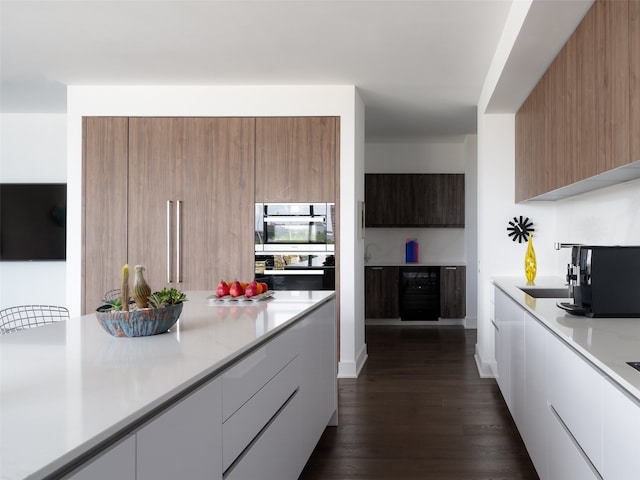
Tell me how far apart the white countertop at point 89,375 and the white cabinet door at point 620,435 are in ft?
3.45

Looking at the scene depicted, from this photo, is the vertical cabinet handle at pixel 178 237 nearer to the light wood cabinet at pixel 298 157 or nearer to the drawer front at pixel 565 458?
the light wood cabinet at pixel 298 157

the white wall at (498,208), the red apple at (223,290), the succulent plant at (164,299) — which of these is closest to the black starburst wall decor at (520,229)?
the white wall at (498,208)

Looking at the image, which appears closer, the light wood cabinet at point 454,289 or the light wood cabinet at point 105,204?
the light wood cabinet at point 105,204

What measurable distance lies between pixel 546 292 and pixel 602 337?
6.40ft

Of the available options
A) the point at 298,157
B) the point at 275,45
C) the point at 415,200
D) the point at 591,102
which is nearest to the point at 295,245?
the point at 298,157

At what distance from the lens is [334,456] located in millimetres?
2945

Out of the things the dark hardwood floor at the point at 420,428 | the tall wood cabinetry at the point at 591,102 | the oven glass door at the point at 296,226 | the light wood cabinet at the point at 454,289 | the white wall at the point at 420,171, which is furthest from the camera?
the white wall at the point at 420,171

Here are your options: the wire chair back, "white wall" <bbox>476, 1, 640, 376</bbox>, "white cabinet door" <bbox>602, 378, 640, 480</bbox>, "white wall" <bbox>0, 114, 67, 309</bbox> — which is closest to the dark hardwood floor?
"white wall" <bbox>476, 1, 640, 376</bbox>

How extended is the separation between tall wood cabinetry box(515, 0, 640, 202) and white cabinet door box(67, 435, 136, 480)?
193 cm

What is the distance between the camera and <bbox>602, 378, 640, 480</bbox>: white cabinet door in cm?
124

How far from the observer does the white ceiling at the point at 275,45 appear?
10.5 feet

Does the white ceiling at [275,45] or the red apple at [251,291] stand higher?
the white ceiling at [275,45]

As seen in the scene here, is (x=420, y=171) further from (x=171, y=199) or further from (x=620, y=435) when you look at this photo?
(x=620, y=435)

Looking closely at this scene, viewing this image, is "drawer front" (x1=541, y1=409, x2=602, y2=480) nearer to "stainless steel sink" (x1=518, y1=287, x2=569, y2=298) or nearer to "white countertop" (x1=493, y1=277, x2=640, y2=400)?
"white countertop" (x1=493, y1=277, x2=640, y2=400)
